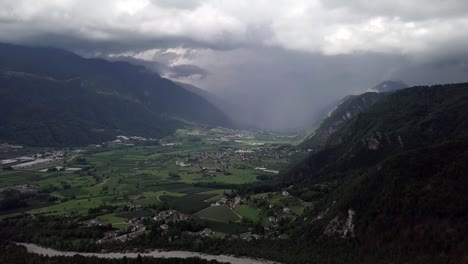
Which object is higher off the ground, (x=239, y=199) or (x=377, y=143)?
(x=377, y=143)

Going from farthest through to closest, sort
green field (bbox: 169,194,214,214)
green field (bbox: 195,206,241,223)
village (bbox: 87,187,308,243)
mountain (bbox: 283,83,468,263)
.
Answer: green field (bbox: 169,194,214,214)
green field (bbox: 195,206,241,223)
village (bbox: 87,187,308,243)
mountain (bbox: 283,83,468,263)

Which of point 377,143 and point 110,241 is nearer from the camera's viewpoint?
point 110,241

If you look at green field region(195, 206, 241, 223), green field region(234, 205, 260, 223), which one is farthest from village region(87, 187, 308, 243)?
green field region(195, 206, 241, 223)

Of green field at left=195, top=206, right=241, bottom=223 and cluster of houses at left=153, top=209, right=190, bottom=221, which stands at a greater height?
cluster of houses at left=153, top=209, right=190, bottom=221

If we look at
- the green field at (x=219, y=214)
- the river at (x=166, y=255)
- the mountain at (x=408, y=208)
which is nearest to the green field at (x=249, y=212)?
the green field at (x=219, y=214)

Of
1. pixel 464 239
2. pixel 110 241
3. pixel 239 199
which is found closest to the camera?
pixel 464 239

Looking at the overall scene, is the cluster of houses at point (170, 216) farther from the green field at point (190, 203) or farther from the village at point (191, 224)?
the green field at point (190, 203)

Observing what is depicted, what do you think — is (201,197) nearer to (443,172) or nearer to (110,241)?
(110,241)

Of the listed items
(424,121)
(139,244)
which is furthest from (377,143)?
(139,244)

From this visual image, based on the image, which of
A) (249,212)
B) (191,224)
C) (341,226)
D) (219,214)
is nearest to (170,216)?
(191,224)

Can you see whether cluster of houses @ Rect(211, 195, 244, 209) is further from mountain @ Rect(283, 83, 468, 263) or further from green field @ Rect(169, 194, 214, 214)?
mountain @ Rect(283, 83, 468, 263)
